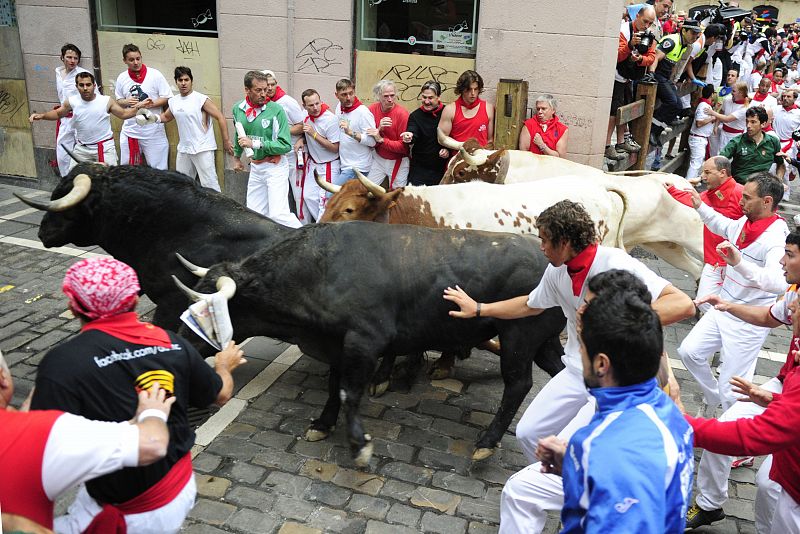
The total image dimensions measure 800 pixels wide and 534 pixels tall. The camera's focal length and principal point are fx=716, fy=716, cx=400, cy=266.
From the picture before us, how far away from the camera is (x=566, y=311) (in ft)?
13.4

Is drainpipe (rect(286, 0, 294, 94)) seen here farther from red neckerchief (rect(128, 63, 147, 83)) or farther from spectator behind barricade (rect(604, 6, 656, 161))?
spectator behind barricade (rect(604, 6, 656, 161))

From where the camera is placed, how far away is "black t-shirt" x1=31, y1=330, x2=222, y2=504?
2.71 meters

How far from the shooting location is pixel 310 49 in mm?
10086

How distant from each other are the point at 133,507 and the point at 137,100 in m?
8.34

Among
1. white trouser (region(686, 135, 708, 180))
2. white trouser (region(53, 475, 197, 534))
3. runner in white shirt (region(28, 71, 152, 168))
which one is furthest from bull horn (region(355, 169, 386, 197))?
white trouser (region(686, 135, 708, 180))

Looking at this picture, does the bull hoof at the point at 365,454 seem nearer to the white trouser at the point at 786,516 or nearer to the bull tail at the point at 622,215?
the white trouser at the point at 786,516

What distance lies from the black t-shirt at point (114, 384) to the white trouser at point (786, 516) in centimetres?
275

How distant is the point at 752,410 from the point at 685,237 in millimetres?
4128

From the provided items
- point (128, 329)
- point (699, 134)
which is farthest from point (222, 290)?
point (699, 134)

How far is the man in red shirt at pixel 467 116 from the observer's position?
845 cm

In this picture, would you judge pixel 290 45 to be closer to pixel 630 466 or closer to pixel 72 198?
pixel 72 198

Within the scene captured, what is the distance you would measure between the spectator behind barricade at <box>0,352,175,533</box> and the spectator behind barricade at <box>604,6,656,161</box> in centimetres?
869

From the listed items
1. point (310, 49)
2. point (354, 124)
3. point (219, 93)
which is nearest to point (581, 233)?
point (354, 124)

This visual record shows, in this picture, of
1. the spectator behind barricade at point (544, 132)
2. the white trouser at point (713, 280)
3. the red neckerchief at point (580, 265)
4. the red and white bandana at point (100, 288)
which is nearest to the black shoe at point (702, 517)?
the red neckerchief at point (580, 265)
